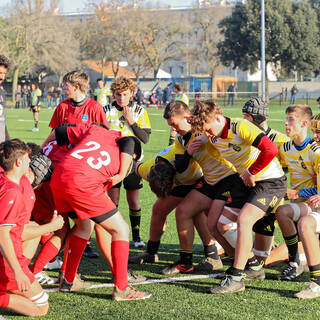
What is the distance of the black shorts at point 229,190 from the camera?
5.30 metres

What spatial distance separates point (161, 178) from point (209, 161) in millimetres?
565

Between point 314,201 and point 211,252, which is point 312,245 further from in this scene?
point 211,252

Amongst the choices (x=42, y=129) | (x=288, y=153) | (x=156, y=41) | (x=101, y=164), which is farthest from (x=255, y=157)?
(x=156, y=41)

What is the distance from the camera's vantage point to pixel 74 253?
189 inches

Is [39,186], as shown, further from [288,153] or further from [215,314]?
[288,153]

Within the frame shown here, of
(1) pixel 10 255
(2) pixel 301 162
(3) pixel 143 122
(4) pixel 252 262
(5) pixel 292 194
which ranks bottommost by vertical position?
(4) pixel 252 262

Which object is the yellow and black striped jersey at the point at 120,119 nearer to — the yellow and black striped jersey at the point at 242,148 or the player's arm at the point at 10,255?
the yellow and black striped jersey at the point at 242,148

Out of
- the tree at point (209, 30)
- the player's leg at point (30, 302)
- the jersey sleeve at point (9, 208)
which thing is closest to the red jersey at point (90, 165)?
the jersey sleeve at point (9, 208)

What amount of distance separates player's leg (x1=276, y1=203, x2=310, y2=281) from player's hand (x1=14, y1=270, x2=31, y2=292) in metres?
2.38

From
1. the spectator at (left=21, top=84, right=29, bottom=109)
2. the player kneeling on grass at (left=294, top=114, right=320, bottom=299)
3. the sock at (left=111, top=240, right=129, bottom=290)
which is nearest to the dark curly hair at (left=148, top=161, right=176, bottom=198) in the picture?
the sock at (left=111, top=240, right=129, bottom=290)

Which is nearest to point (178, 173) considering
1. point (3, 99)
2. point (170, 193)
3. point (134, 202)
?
point (170, 193)

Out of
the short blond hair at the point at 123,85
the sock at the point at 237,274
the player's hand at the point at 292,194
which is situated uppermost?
the short blond hair at the point at 123,85

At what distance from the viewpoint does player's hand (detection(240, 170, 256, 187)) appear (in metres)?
5.00

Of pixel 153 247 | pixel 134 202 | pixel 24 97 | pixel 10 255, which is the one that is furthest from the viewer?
pixel 24 97
